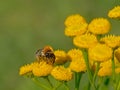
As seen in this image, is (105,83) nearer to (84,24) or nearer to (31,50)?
(84,24)

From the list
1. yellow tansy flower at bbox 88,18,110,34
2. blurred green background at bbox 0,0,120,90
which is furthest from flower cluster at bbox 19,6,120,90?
blurred green background at bbox 0,0,120,90

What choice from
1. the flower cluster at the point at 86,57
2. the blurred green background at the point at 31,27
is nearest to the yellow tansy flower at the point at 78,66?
the flower cluster at the point at 86,57

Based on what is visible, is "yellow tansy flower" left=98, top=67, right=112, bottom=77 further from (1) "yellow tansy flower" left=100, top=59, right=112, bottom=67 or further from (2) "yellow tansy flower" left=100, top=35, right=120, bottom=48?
(2) "yellow tansy flower" left=100, top=35, right=120, bottom=48

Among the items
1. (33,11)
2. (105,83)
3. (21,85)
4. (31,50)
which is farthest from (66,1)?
(105,83)

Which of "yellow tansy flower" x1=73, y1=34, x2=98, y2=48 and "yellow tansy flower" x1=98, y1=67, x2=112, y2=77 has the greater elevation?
"yellow tansy flower" x1=73, y1=34, x2=98, y2=48

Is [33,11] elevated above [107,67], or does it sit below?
below

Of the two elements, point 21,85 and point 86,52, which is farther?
point 21,85

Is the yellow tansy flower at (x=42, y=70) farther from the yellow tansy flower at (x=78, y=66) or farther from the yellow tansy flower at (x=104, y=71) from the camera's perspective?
the yellow tansy flower at (x=104, y=71)

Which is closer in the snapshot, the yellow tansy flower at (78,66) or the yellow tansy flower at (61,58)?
the yellow tansy flower at (78,66)
